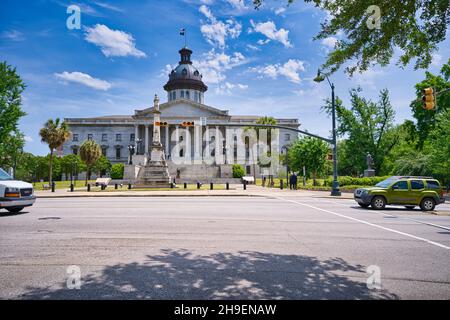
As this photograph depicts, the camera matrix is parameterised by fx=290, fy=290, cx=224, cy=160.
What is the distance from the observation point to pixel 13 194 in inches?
436

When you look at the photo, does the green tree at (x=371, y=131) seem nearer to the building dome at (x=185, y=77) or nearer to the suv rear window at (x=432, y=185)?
the suv rear window at (x=432, y=185)

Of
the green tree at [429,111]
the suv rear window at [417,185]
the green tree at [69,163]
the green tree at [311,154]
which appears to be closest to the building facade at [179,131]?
the green tree at [69,163]

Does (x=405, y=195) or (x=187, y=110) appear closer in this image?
(x=405, y=195)

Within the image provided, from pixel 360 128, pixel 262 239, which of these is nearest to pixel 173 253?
pixel 262 239

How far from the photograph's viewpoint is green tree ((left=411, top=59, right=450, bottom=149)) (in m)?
38.5

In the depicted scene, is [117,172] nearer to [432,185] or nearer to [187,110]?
[187,110]

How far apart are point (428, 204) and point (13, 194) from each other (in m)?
19.2

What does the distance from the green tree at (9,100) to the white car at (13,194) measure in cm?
2773

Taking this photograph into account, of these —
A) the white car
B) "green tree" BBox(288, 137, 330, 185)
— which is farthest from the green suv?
"green tree" BBox(288, 137, 330, 185)

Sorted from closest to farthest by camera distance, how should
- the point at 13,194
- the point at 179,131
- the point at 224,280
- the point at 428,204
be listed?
1. the point at 224,280
2. the point at 13,194
3. the point at 428,204
4. the point at 179,131

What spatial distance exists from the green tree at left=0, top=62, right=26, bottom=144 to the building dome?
63573 mm

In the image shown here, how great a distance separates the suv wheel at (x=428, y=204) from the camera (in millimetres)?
15156

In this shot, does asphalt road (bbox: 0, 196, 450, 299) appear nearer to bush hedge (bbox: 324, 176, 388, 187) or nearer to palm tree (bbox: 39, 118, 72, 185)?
bush hedge (bbox: 324, 176, 388, 187)

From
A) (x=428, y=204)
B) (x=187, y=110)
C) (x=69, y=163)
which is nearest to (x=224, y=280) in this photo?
Answer: (x=428, y=204)
